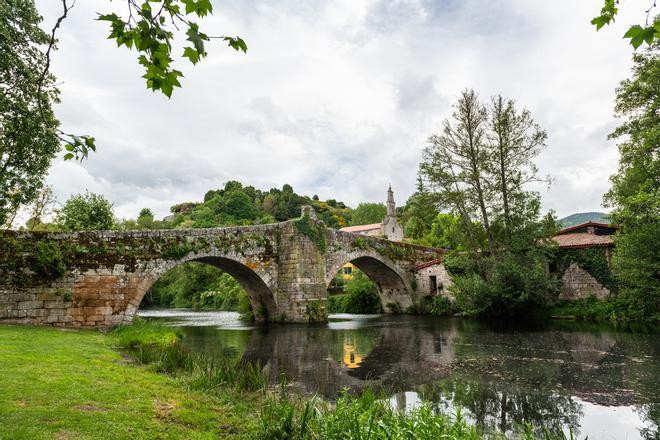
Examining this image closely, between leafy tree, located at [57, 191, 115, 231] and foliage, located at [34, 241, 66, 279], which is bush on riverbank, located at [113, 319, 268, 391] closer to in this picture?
foliage, located at [34, 241, 66, 279]

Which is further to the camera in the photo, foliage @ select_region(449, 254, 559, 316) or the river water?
foliage @ select_region(449, 254, 559, 316)

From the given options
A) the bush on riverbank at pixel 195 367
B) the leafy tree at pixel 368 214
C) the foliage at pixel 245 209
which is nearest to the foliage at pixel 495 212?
the bush on riverbank at pixel 195 367

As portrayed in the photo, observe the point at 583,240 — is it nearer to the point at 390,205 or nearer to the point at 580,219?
the point at 390,205

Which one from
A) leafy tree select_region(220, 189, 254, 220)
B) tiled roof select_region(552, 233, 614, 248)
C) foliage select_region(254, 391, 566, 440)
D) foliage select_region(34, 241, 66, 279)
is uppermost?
leafy tree select_region(220, 189, 254, 220)

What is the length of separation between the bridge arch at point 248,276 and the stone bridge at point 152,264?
4 cm

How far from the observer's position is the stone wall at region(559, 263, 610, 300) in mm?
20375

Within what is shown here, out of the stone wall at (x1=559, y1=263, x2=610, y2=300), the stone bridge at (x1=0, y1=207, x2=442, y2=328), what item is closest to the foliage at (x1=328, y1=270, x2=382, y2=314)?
the stone bridge at (x1=0, y1=207, x2=442, y2=328)

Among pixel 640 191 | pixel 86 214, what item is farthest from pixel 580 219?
pixel 86 214

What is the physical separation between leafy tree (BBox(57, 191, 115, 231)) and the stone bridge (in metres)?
6.91

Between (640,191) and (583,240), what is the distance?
7.75 m

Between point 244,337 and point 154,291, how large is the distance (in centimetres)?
3942

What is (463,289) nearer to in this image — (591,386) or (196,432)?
(591,386)

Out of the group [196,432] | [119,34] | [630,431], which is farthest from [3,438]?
[630,431]

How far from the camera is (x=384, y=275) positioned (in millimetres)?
27609
